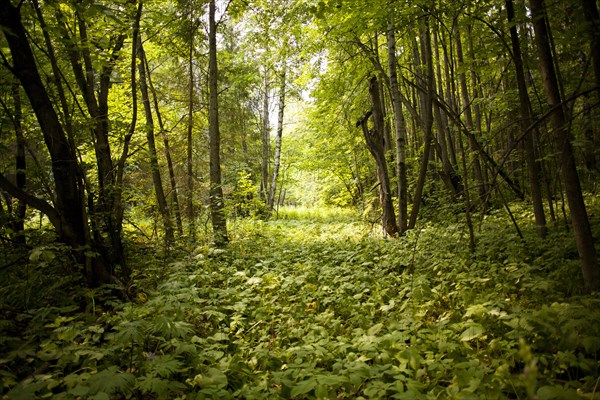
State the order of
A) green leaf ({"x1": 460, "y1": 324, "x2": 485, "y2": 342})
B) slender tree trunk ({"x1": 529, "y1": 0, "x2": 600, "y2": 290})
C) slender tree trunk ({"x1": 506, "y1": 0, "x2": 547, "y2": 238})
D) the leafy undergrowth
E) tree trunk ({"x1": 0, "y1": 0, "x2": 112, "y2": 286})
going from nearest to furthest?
the leafy undergrowth → green leaf ({"x1": 460, "y1": 324, "x2": 485, "y2": 342}) → slender tree trunk ({"x1": 529, "y1": 0, "x2": 600, "y2": 290}) → tree trunk ({"x1": 0, "y1": 0, "x2": 112, "y2": 286}) → slender tree trunk ({"x1": 506, "y1": 0, "x2": 547, "y2": 238})

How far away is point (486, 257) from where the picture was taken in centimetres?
492

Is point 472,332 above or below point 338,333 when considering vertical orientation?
above

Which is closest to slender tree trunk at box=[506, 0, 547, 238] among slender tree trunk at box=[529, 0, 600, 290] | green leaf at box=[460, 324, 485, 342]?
slender tree trunk at box=[529, 0, 600, 290]

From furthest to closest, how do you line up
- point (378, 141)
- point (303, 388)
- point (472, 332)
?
point (378, 141)
point (472, 332)
point (303, 388)

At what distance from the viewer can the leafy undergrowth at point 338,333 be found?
239 cm

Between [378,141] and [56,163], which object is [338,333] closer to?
[56,163]

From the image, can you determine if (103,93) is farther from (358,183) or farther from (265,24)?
(358,183)

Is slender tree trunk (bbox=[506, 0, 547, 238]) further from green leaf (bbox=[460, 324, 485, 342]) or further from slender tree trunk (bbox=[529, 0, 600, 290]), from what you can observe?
green leaf (bbox=[460, 324, 485, 342])

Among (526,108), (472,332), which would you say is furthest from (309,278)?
(526,108)

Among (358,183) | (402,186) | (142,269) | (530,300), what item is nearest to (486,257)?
(530,300)

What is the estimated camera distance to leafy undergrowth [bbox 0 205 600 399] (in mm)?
2395

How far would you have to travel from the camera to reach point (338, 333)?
3.57 metres

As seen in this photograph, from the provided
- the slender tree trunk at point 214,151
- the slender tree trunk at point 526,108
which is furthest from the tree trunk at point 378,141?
the slender tree trunk at point 214,151

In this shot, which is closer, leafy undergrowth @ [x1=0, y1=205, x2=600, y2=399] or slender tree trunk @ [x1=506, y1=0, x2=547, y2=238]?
leafy undergrowth @ [x1=0, y1=205, x2=600, y2=399]
